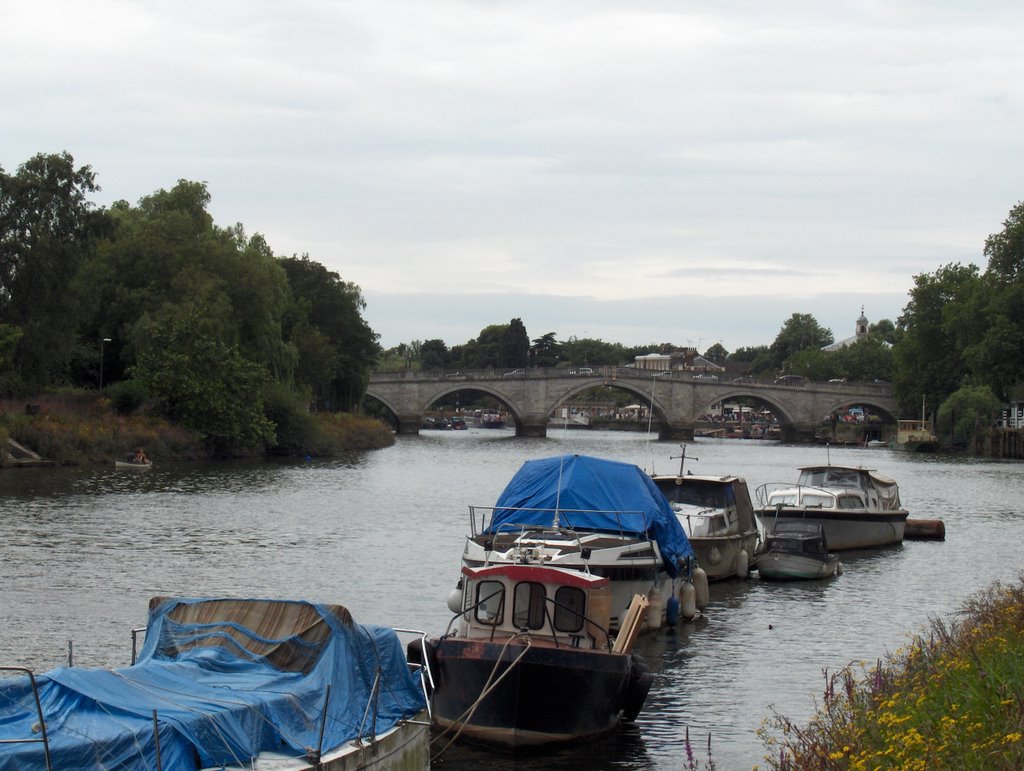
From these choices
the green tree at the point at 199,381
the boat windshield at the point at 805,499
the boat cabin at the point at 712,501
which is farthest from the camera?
the green tree at the point at 199,381

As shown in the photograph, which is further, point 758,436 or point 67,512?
point 758,436

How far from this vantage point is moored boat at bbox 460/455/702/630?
2188cm

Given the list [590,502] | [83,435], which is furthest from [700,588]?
[83,435]

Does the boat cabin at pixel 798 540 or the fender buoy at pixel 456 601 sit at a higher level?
the fender buoy at pixel 456 601

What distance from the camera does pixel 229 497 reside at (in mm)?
48438

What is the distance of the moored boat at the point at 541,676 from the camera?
16344mm

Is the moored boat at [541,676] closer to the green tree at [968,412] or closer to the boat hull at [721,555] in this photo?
the boat hull at [721,555]

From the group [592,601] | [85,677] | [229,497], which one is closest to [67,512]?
[229,497]

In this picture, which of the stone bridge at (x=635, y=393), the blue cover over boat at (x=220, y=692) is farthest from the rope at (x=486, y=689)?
the stone bridge at (x=635, y=393)

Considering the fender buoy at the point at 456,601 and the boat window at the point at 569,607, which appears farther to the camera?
the fender buoy at the point at 456,601

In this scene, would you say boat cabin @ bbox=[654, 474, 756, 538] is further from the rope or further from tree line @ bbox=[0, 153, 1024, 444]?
A: tree line @ bbox=[0, 153, 1024, 444]

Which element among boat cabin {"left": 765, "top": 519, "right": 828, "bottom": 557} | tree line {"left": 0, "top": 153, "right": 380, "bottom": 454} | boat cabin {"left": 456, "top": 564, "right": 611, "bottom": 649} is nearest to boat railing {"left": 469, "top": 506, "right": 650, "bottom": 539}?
boat cabin {"left": 456, "top": 564, "right": 611, "bottom": 649}

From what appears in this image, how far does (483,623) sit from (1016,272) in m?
97.4

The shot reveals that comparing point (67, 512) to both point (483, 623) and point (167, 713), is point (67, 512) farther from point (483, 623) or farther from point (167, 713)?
point (167, 713)
